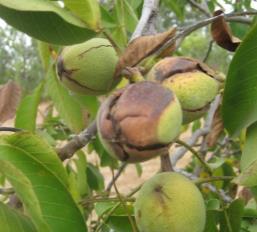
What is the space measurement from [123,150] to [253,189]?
1.37 feet

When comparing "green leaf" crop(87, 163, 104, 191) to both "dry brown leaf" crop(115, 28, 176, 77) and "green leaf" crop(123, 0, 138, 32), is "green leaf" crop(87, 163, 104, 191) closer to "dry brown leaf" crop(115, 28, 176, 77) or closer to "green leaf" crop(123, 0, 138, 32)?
"green leaf" crop(123, 0, 138, 32)

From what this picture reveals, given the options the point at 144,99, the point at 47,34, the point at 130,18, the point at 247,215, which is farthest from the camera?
the point at 130,18

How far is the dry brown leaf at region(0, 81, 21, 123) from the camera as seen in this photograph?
166cm

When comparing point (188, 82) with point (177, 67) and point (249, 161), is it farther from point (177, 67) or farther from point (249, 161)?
point (249, 161)

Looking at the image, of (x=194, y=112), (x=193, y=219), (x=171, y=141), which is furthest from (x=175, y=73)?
(x=193, y=219)

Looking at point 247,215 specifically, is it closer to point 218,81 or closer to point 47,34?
point 218,81

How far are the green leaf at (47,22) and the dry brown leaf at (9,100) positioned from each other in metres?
0.57

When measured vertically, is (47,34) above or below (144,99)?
above

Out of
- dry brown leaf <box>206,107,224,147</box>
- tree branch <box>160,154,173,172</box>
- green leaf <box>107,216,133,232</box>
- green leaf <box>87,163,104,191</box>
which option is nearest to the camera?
tree branch <box>160,154,173,172</box>

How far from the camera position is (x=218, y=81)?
122 cm

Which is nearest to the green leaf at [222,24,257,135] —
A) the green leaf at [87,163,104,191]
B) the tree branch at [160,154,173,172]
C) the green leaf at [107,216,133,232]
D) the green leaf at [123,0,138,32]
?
the tree branch at [160,154,173,172]

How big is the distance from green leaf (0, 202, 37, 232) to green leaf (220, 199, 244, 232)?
52 cm

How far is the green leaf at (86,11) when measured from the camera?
1.12 m

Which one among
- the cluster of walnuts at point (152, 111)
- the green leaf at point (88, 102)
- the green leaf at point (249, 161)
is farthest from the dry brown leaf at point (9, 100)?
the green leaf at point (249, 161)
